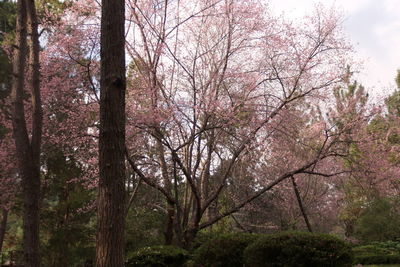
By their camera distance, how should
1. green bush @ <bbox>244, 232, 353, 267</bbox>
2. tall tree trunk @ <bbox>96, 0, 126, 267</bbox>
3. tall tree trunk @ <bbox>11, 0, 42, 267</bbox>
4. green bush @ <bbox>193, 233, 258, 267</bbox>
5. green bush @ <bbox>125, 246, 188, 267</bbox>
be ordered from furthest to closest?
1. green bush @ <bbox>125, 246, 188, 267</bbox>
2. green bush @ <bbox>193, 233, 258, 267</bbox>
3. tall tree trunk @ <bbox>11, 0, 42, 267</bbox>
4. green bush @ <bbox>244, 232, 353, 267</bbox>
5. tall tree trunk @ <bbox>96, 0, 126, 267</bbox>

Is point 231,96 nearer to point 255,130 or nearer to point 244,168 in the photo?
point 255,130

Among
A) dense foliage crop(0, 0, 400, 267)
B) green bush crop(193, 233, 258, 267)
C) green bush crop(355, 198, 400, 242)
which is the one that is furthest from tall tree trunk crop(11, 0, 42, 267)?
green bush crop(355, 198, 400, 242)

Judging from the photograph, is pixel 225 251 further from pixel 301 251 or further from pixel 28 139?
pixel 28 139

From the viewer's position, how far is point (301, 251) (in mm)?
6344

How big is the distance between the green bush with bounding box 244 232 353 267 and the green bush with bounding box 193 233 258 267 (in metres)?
0.77

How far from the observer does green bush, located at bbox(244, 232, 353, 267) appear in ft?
20.7

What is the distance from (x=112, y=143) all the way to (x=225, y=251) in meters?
3.97

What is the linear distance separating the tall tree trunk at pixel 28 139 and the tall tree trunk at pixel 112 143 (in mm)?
2695

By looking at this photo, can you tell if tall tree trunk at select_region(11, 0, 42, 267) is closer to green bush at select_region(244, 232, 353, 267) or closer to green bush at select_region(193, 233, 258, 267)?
green bush at select_region(193, 233, 258, 267)

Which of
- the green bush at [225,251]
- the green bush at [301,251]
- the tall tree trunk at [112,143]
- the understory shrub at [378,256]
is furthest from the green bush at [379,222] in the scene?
the tall tree trunk at [112,143]

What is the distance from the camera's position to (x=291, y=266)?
637 centimetres

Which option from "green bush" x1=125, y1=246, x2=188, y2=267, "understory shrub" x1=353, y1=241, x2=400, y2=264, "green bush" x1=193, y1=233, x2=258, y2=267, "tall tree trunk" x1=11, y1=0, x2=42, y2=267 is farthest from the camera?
"understory shrub" x1=353, y1=241, x2=400, y2=264

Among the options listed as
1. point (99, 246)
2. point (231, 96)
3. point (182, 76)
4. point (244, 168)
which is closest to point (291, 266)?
point (99, 246)

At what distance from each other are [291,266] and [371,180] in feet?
28.7
